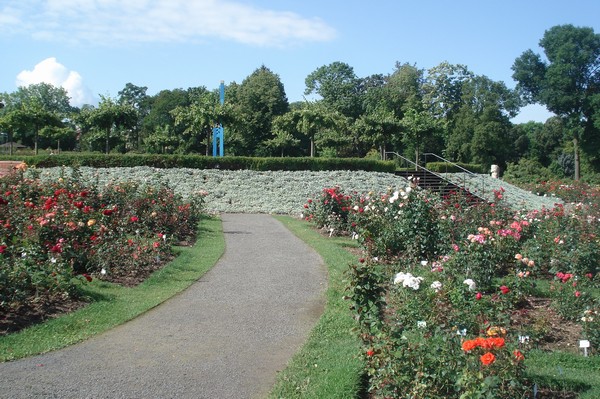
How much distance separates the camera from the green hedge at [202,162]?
67.8 ft

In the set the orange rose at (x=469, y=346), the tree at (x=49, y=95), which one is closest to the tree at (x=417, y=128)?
the orange rose at (x=469, y=346)

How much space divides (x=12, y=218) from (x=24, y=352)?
3387mm

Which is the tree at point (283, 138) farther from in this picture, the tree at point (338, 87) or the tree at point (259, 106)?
the tree at point (338, 87)

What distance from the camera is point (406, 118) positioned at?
3141 centimetres

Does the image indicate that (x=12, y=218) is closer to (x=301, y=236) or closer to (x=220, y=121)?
(x=301, y=236)

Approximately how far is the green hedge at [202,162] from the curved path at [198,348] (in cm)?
1374

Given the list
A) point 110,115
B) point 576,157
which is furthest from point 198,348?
point 576,157

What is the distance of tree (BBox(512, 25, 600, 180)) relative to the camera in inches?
1634

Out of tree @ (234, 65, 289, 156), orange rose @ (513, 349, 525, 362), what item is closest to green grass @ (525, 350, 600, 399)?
orange rose @ (513, 349, 525, 362)

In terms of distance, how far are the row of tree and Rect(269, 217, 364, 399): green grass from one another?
22594 mm

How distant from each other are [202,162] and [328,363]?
57.9ft

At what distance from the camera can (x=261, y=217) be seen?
15773 mm

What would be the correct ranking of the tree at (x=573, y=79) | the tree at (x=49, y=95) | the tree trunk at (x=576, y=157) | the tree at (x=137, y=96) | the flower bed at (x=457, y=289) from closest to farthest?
the flower bed at (x=457, y=289) → the tree trunk at (x=576, y=157) → the tree at (x=573, y=79) → the tree at (x=137, y=96) → the tree at (x=49, y=95)

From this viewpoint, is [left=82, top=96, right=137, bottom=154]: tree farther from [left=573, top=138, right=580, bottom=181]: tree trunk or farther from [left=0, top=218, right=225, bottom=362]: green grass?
[left=573, top=138, right=580, bottom=181]: tree trunk
